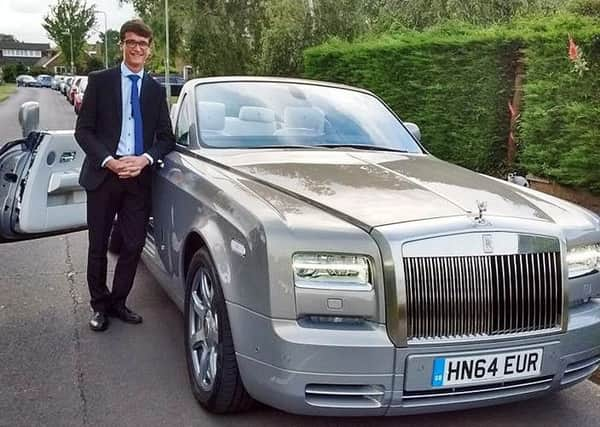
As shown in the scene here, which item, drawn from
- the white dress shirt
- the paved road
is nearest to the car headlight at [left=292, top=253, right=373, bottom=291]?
the paved road

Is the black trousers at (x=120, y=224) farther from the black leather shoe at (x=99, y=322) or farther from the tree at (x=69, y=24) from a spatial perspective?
the tree at (x=69, y=24)

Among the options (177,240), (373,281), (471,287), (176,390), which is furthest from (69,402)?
(471,287)

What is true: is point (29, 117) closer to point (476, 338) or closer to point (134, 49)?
point (134, 49)

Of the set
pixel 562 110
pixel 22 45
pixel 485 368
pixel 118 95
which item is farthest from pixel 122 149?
pixel 22 45

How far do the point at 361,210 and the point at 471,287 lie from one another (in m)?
0.58

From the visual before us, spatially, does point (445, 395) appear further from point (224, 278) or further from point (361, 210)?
point (224, 278)

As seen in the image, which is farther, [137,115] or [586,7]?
[586,7]

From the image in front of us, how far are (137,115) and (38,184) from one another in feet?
2.88

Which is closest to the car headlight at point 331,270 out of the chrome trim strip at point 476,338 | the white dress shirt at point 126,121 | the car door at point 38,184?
the chrome trim strip at point 476,338

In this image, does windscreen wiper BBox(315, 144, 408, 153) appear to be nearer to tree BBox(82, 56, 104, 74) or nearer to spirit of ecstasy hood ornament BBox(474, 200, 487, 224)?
spirit of ecstasy hood ornament BBox(474, 200, 487, 224)

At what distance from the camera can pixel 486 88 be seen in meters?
9.78

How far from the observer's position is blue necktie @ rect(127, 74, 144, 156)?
4461 mm

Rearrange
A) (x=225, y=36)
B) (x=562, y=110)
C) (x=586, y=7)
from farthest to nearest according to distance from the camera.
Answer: (x=225, y=36), (x=586, y=7), (x=562, y=110)

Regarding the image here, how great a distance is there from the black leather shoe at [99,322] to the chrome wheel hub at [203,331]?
1.13m
